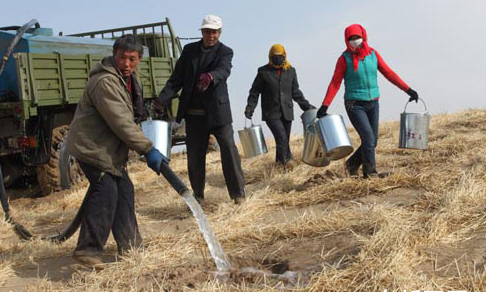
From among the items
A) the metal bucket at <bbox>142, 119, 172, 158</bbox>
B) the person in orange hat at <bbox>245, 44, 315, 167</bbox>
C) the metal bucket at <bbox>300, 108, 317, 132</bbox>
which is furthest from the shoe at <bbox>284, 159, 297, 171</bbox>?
the metal bucket at <bbox>142, 119, 172, 158</bbox>

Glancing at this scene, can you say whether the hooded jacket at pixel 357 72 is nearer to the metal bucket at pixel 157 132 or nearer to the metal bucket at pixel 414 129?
the metal bucket at pixel 414 129

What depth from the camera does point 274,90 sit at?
8.76 m

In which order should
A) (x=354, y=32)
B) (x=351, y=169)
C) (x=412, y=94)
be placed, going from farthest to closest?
(x=351, y=169) → (x=412, y=94) → (x=354, y=32)

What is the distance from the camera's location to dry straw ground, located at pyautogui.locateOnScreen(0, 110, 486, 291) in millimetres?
3625

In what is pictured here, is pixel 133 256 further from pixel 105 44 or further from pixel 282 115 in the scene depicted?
pixel 105 44

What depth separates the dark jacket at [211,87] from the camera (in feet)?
19.9

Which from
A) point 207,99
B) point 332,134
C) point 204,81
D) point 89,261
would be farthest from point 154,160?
point 332,134

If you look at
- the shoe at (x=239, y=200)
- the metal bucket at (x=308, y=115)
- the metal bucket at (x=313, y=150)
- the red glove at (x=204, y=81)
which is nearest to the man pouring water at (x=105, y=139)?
the red glove at (x=204, y=81)

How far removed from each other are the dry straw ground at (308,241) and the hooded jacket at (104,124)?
77 cm

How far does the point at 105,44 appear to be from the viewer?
11070 mm

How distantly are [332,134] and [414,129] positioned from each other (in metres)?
1.06

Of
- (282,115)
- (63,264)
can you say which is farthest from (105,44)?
(63,264)

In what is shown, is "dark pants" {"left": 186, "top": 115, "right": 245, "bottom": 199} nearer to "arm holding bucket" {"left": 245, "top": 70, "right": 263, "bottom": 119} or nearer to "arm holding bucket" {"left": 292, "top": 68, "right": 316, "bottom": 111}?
"arm holding bucket" {"left": 245, "top": 70, "right": 263, "bottom": 119}

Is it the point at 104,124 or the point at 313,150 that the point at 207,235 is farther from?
the point at 313,150
